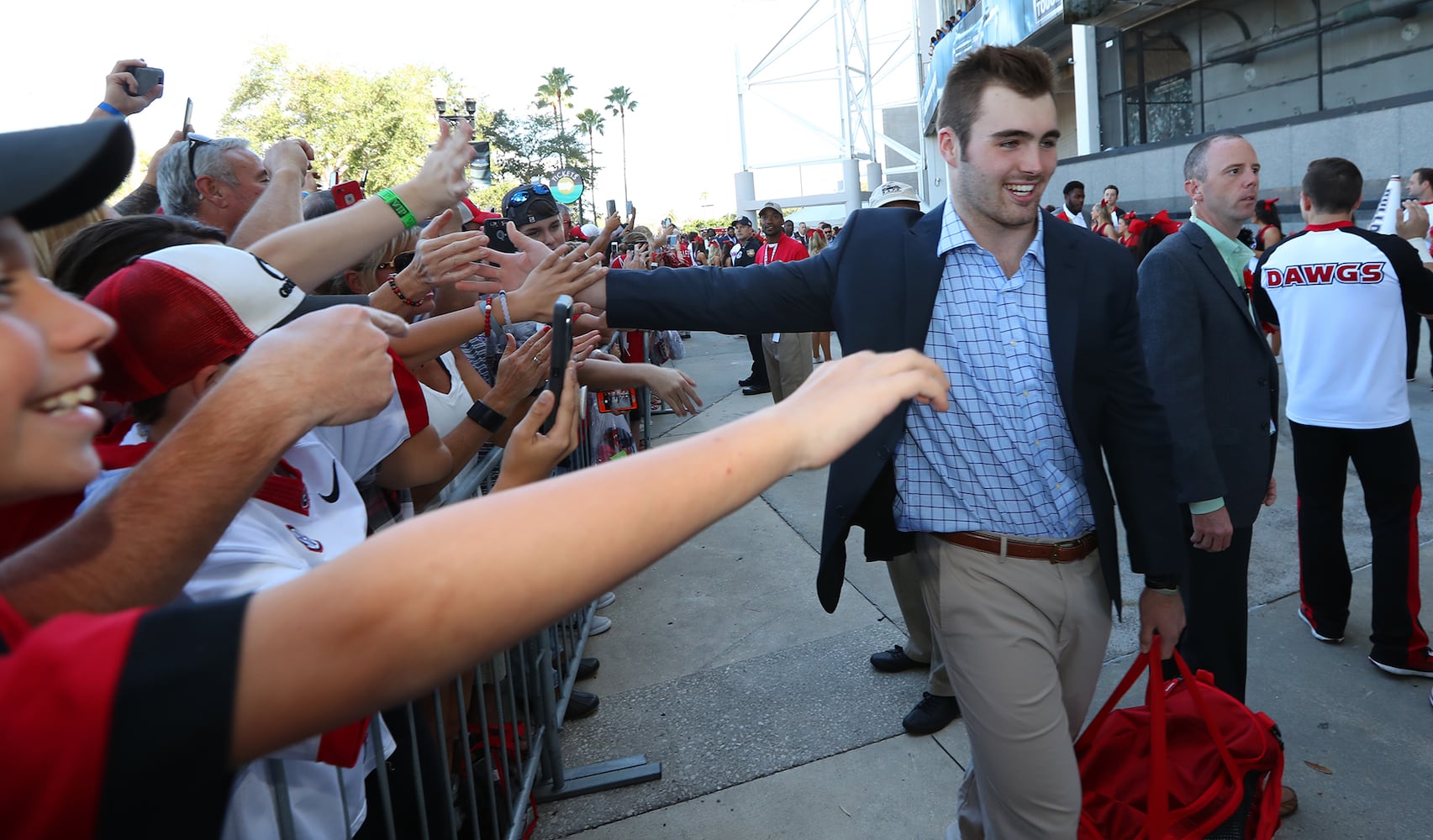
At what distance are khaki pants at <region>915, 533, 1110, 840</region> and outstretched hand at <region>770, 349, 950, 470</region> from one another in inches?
52.8

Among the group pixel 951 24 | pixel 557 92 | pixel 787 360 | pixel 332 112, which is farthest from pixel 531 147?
pixel 787 360

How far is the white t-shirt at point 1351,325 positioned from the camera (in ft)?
12.7

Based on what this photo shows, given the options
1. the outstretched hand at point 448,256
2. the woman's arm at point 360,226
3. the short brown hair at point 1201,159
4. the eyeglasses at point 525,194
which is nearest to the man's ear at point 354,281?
the woman's arm at point 360,226

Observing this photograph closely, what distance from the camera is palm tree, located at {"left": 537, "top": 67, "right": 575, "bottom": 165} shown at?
71.5 metres

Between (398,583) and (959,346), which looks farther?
(959,346)

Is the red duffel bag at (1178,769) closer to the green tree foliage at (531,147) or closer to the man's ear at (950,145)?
the man's ear at (950,145)

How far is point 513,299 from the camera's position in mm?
2434

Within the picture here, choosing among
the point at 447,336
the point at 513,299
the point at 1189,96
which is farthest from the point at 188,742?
the point at 1189,96

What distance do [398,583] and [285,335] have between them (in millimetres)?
642

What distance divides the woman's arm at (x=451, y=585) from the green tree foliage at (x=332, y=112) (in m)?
→ 42.8

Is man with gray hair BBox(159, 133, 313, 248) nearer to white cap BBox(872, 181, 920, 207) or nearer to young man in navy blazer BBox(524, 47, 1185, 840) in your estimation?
young man in navy blazer BBox(524, 47, 1185, 840)

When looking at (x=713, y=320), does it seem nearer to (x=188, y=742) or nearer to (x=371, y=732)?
(x=371, y=732)

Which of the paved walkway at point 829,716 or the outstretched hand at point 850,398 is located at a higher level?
the outstretched hand at point 850,398

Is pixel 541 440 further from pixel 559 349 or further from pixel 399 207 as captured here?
pixel 399 207
